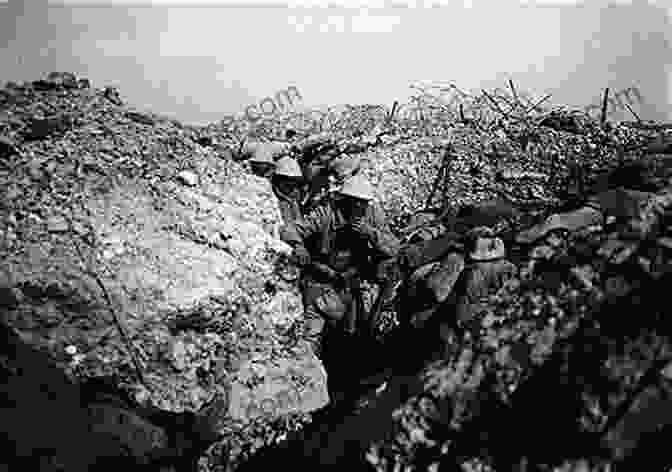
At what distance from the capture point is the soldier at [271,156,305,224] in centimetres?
427

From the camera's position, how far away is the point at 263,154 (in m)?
4.54

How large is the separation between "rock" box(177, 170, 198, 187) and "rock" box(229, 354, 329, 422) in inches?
64.5

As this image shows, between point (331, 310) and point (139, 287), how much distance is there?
1.54m

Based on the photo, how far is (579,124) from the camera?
5199mm

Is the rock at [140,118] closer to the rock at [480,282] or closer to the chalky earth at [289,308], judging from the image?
the chalky earth at [289,308]

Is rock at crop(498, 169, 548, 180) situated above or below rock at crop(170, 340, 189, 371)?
above

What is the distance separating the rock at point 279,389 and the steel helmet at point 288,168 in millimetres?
2019

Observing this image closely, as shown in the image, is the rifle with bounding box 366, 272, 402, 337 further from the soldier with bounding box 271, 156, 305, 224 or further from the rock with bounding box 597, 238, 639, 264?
the rock with bounding box 597, 238, 639, 264

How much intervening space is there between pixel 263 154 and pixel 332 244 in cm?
139

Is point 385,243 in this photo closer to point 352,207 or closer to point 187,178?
point 352,207

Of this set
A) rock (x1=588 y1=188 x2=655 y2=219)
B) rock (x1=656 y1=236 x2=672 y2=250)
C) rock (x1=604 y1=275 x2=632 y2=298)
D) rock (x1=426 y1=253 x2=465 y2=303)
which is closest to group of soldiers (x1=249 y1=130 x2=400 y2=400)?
rock (x1=426 y1=253 x2=465 y2=303)

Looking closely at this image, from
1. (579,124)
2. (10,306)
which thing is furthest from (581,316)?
(579,124)

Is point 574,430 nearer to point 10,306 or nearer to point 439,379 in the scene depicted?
point 439,379

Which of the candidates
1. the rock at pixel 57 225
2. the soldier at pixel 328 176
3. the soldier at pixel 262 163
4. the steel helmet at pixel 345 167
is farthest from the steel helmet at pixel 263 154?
the rock at pixel 57 225
